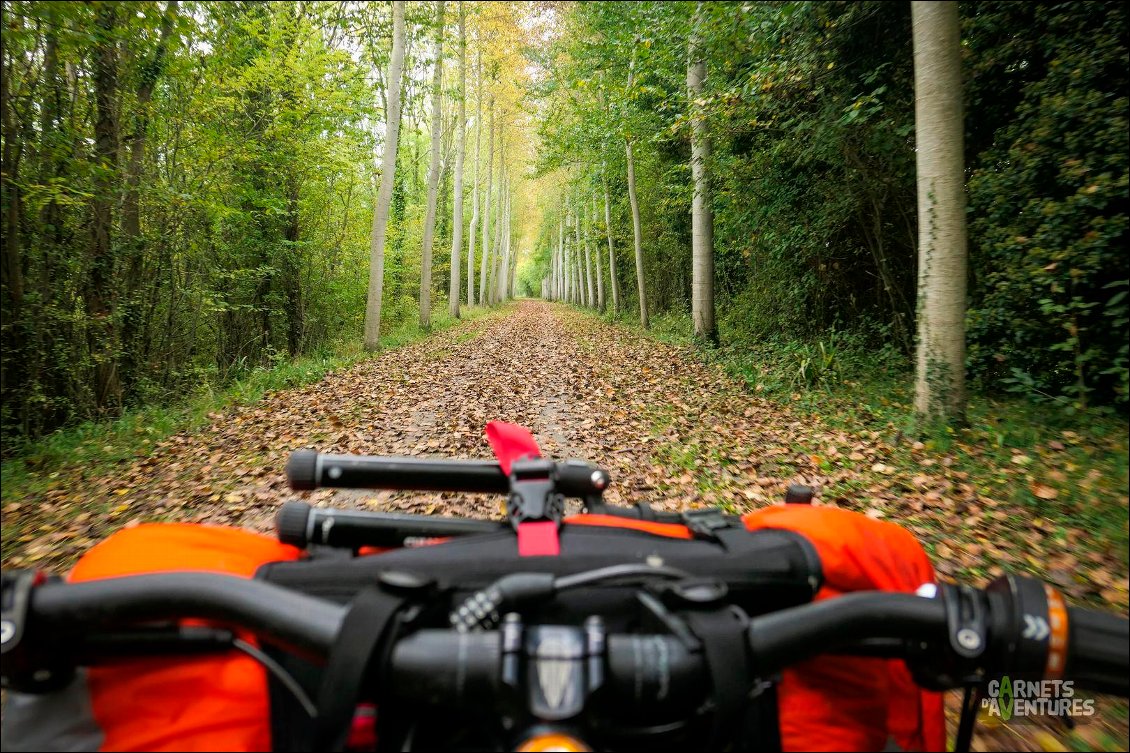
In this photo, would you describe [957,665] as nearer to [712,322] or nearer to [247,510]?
[247,510]

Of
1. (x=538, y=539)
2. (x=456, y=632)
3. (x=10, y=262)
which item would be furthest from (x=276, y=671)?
(x=10, y=262)

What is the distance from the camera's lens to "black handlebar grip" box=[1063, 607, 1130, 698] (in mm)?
975

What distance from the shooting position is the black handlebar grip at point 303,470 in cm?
147

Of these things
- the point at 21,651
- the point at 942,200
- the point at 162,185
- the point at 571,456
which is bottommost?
the point at 571,456

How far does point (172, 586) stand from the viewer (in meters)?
0.96

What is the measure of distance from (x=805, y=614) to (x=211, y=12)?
404 inches

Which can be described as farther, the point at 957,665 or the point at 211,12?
the point at 211,12

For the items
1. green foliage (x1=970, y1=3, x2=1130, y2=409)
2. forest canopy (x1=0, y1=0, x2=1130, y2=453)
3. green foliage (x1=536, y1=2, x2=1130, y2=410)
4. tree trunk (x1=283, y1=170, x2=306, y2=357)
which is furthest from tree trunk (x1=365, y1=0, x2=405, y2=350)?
green foliage (x1=970, y1=3, x2=1130, y2=409)

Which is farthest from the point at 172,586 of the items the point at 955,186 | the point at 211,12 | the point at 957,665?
the point at 211,12

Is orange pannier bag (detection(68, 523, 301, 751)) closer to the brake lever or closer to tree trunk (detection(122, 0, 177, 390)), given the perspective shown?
the brake lever

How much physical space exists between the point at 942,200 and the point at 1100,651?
546cm

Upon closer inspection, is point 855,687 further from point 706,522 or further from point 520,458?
point 520,458

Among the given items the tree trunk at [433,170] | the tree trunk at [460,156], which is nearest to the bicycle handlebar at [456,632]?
the tree trunk at [433,170]

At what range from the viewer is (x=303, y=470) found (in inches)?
58.7
